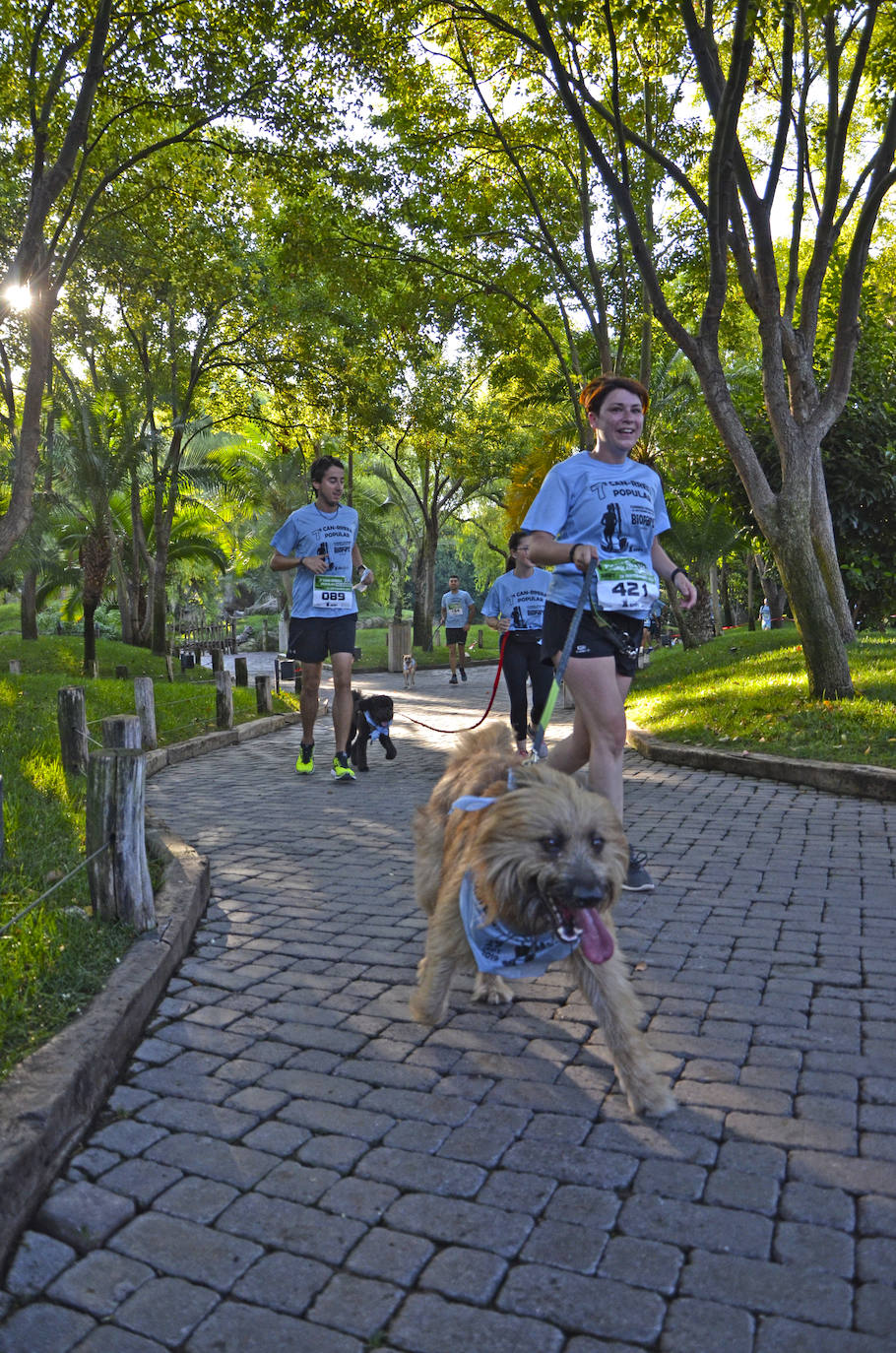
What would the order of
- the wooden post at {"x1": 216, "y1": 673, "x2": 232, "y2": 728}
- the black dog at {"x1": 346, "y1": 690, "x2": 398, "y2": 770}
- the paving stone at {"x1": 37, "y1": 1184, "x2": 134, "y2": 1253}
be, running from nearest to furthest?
the paving stone at {"x1": 37, "y1": 1184, "x2": 134, "y2": 1253}
the black dog at {"x1": 346, "y1": 690, "x2": 398, "y2": 770}
the wooden post at {"x1": 216, "y1": 673, "x2": 232, "y2": 728}

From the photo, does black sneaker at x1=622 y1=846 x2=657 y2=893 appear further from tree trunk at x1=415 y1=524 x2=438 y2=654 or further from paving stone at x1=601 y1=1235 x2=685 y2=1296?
tree trunk at x1=415 y1=524 x2=438 y2=654

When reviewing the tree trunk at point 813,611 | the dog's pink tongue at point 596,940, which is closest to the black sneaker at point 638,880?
the dog's pink tongue at point 596,940

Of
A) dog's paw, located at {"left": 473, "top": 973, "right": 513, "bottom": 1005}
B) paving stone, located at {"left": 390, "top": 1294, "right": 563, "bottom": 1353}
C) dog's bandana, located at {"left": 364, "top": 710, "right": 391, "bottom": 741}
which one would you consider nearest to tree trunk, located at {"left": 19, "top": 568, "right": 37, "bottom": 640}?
dog's bandana, located at {"left": 364, "top": 710, "right": 391, "bottom": 741}

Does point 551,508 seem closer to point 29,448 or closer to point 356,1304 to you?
point 356,1304

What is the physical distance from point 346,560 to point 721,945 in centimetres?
583

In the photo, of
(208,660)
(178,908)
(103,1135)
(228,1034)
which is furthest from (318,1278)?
(208,660)

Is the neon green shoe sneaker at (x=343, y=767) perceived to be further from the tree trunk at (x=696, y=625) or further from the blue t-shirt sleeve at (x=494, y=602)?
the tree trunk at (x=696, y=625)

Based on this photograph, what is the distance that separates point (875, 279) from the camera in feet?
65.4

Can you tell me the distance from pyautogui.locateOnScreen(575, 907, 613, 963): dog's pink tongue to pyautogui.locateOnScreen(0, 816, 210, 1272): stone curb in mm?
1595

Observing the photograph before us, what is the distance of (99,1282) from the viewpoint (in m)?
2.40

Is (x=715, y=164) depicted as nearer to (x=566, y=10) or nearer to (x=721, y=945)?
(x=566, y=10)

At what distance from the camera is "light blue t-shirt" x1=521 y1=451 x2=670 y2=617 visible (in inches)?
197

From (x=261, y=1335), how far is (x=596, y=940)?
1358 mm

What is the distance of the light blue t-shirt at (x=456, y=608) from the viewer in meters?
21.5
